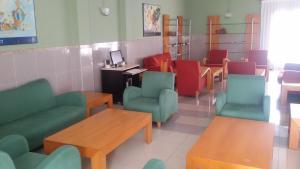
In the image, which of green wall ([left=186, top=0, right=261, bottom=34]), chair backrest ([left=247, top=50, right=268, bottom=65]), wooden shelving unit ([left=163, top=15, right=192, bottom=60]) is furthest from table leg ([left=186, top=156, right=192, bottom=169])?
green wall ([left=186, top=0, right=261, bottom=34])

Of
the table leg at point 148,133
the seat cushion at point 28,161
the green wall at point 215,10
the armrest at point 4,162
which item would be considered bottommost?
the table leg at point 148,133

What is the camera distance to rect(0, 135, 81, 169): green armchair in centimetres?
190

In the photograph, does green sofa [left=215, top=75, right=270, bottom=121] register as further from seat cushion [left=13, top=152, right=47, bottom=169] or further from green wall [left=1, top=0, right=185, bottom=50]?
green wall [left=1, top=0, right=185, bottom=50]

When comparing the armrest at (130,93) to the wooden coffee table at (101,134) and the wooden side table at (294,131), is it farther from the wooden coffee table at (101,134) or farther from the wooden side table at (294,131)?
the wooden side table at (294,131)

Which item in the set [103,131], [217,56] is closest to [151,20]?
[217,56]

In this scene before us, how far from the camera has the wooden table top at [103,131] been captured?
2.77 m

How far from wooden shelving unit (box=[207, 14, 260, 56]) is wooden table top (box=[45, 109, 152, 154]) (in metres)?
7.20

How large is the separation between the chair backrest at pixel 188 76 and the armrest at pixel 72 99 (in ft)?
8.14

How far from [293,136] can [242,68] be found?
8.21 feet

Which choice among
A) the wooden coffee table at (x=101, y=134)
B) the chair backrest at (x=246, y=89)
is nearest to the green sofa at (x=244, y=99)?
the chair backrest at (x=246, y=89)

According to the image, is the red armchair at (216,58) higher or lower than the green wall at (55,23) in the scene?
lower

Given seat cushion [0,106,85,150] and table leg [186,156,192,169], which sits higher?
seat cushion [0,106,85,150]

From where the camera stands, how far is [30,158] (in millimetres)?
2473

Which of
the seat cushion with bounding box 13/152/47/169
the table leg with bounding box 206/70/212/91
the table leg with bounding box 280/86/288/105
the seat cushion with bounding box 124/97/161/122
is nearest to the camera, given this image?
the seat cushion with bounding box 13/152/47/169
